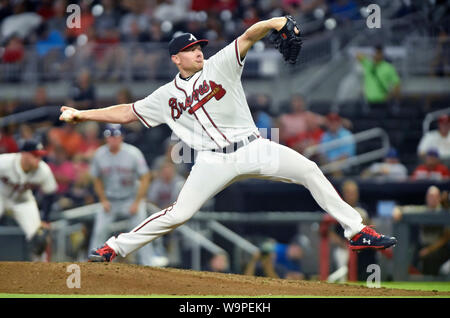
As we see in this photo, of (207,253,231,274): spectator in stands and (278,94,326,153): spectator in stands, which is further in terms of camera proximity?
(278,94,326,153): spectator in stands

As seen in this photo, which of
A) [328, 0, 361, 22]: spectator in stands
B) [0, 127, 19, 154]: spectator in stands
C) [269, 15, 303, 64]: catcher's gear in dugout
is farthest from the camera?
[328, 0, 361, 22]: spectator in stands

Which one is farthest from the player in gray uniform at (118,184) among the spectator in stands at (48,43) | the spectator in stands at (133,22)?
the spectator in stands at (133,22)

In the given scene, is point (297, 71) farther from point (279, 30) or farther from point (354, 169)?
point (279, 30)

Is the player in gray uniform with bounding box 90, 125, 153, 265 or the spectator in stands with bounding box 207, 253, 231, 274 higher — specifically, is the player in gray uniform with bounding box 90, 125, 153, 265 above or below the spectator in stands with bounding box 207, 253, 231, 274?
above

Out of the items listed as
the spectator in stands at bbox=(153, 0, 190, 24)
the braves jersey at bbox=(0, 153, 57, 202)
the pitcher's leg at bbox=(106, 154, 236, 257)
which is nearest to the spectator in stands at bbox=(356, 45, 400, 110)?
the spectator in stands at bbox=(153, 0, 190, 24)

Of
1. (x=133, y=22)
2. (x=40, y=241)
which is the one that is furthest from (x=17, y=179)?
(x=133, y=22)

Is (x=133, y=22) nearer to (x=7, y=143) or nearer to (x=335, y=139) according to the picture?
(x=7, y=143)

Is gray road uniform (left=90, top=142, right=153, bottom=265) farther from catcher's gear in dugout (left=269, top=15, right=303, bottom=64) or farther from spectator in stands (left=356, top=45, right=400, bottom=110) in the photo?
catcher's gear in dugout (left=269, top=15, right=303, bottom=64)
